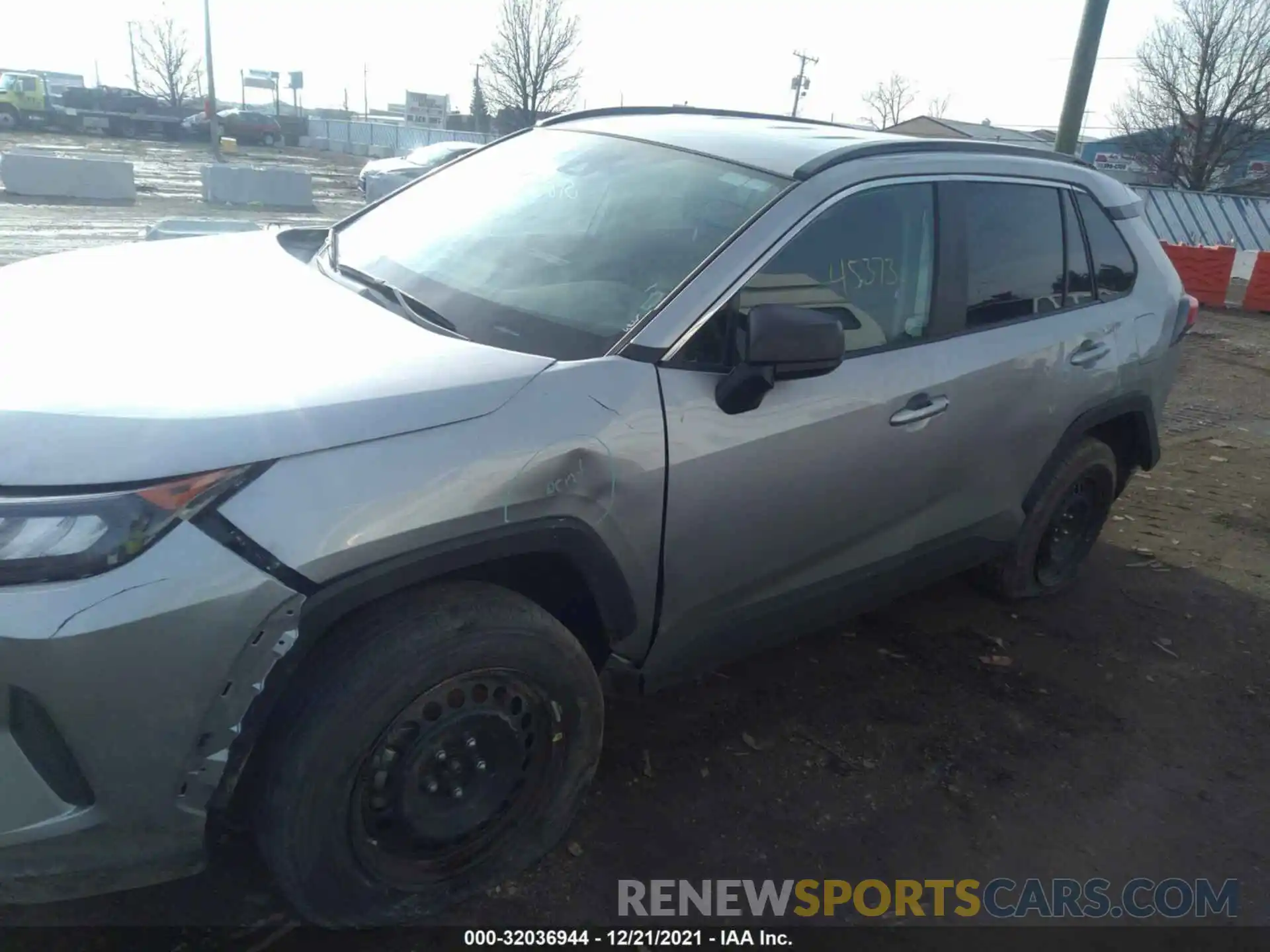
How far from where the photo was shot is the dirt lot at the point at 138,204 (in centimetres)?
1253

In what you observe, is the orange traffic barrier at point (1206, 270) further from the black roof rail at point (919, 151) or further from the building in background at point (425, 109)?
the building in background at point (425, 109)

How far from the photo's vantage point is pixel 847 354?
285cm

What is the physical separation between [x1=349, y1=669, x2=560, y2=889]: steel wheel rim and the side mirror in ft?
2.92

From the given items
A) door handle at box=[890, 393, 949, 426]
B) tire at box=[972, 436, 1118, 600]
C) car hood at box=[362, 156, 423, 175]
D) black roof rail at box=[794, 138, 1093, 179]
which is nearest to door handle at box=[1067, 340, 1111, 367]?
tire at box=[972, 436, 1118, 600]

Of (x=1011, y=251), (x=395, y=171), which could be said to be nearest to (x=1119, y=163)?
(x=395, y=171)

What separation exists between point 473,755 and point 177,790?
2.14ft

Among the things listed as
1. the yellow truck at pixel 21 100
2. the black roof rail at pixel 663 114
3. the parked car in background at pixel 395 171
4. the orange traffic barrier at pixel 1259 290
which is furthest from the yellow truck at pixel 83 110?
the black roof rail at pixel 663 114

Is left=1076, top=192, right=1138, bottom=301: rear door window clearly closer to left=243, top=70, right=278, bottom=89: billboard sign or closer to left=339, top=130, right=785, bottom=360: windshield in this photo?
left=339, top=130, right=785, bottom=360: windshield

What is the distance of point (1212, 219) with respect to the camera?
24.7m

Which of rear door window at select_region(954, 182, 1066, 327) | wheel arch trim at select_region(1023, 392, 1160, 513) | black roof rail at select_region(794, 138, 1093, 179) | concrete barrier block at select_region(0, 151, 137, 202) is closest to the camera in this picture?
black roof rail at select_region(794, 138, 1093, 179)

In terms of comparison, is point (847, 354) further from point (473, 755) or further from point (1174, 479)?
point (1174, 479)

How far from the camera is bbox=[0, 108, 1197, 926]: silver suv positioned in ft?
5.92

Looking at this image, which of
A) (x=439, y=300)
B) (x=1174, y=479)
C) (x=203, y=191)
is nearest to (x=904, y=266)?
(x=439, y=300)

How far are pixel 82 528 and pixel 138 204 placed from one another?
18.2 metres
